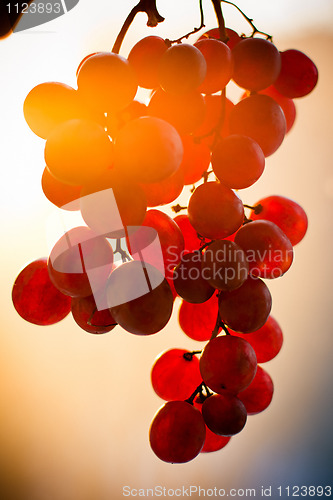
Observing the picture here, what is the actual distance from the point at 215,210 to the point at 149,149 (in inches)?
3.9

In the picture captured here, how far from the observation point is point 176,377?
0.46m

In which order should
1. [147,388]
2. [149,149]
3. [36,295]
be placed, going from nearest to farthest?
[149,149], [36,295], [147,388]

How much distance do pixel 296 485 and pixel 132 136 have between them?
1.19 metres

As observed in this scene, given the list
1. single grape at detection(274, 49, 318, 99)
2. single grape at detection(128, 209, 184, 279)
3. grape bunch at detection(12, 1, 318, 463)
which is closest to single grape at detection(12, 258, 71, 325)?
grape bunch at detection(12, 1, 318, 463)

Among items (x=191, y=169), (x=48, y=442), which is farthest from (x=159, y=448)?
(x=48, y=442)

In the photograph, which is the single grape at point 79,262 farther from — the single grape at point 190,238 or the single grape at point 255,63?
the single grape at point 255,63

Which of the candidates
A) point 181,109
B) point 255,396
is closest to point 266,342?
point 255,396

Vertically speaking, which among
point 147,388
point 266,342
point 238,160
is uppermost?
point 238,160

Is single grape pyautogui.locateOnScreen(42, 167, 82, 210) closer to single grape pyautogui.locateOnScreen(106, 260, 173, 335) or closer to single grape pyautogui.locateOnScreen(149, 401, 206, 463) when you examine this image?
single grape pyautogui.locateOnScreen(106, 260, 173, 335)

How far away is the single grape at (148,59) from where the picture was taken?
0.39 m

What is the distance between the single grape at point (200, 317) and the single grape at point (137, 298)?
0.32ft

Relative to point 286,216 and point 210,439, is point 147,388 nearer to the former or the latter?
point 210,439

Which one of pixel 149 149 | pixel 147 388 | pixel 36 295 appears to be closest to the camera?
pixel 149 149

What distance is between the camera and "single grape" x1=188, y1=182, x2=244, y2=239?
0.36 metres
